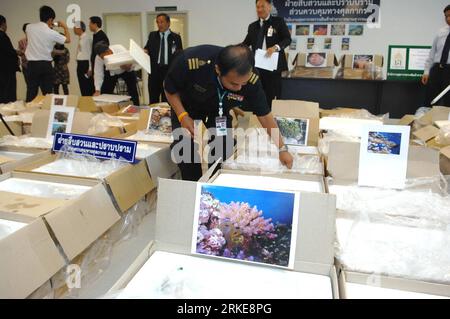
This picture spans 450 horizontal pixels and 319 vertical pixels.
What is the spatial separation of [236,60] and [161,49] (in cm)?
313

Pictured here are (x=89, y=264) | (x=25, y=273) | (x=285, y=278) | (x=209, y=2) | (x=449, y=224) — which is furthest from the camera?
(x=209, y=2)

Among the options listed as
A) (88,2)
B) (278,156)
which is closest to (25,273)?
(278,156)

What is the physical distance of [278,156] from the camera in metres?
1.91

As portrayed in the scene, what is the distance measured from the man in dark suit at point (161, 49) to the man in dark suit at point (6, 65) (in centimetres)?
159

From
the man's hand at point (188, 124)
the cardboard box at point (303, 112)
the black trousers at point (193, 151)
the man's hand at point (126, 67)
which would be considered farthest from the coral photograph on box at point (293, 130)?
the man's hand at point (126, 67)

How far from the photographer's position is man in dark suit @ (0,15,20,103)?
169 inches

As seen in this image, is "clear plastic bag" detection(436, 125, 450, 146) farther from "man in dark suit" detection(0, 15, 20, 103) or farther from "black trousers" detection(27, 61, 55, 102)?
"man in dark suit" detection(0, 15, 20, 103)

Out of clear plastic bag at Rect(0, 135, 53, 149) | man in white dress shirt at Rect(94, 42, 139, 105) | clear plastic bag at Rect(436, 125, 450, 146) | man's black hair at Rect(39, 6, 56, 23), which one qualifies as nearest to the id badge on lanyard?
clear plastic bag at Rect(0, 135, 53, 149)

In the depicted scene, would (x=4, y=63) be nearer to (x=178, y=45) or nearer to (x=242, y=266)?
(x=178, y=45)

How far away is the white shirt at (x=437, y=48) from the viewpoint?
411 centimetres

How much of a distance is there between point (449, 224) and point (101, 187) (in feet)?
4.26

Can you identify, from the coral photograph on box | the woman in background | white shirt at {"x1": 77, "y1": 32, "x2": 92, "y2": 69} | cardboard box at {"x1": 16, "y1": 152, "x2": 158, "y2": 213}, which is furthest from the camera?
the woman in background

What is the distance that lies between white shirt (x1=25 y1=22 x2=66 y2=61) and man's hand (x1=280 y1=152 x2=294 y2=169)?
134 inches

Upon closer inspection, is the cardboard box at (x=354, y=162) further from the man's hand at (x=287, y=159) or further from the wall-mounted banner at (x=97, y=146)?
the wall-mounted banner at (x=97, y=146)
